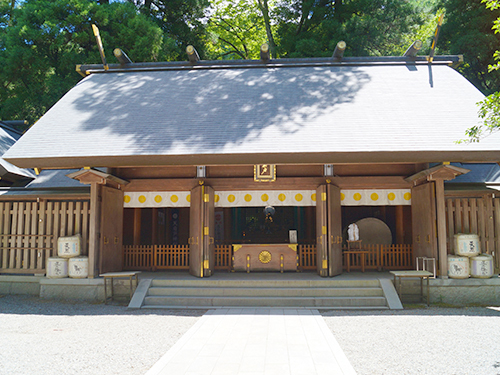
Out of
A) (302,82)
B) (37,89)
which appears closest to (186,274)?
(302,82)

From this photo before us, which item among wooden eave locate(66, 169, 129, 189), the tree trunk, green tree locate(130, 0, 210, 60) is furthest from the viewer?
the tree trunk

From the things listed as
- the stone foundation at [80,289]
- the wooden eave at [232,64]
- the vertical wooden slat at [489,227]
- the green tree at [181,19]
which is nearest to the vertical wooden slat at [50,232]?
the stone foundation at [80,289]

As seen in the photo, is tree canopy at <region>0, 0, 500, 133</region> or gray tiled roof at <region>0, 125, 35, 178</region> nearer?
gray tiled roof at <region>0, 125, 35, 178</region>

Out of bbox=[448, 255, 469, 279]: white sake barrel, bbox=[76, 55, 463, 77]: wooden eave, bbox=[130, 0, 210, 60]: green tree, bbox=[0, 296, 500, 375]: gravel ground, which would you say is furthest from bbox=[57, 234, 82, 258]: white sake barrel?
bbox=[130, 0, 210, 60]: green tree

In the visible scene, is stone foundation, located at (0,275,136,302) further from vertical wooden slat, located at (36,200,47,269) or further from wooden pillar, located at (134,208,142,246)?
wooden pillar, located at (134,208,142,246)

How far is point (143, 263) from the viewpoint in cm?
1037

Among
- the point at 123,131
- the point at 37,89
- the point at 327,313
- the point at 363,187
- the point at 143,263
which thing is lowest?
the point at 327,313

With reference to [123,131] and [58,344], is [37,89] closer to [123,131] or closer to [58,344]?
[123,131]

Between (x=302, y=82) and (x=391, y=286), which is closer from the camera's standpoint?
(x=391, y=286)

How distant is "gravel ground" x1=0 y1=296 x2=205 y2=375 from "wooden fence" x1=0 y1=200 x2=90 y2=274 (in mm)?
1080

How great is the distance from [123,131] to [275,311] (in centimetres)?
536

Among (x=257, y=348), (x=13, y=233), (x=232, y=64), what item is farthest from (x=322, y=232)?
(x=13, y=233)

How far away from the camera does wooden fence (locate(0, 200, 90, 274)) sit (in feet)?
29.1

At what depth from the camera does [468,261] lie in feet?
26.8
